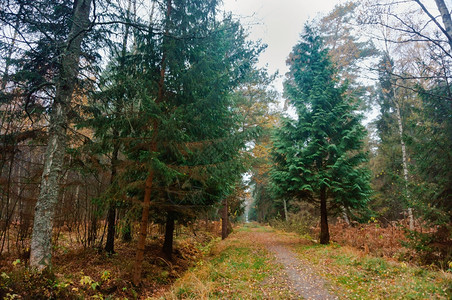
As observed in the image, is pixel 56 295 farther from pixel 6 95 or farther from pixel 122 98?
pixel 6 95

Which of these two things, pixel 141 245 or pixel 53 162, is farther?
pixel 141 245

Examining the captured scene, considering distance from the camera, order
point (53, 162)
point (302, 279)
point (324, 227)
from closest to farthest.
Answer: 1. point (53, 162)
2. point (302, 279)
3. point (324, 227)

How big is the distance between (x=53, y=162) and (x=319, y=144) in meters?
10.0

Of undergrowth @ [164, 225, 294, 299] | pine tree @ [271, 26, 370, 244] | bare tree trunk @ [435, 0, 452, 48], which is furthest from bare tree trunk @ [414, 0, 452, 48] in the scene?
undergrowth @ [164, 225, 294, 299]

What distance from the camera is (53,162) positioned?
5.41 meters

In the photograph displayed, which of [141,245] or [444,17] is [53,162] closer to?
[141,245]

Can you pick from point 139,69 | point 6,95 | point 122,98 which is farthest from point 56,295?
point 139,69

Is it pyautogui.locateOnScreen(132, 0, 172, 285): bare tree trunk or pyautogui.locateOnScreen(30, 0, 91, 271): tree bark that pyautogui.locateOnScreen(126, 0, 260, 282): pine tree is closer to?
pyautogui.locateOnScreen(132, 0, 172, 285): bare tree trunk

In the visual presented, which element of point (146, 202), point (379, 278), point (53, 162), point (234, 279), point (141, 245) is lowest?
point (234, 279)

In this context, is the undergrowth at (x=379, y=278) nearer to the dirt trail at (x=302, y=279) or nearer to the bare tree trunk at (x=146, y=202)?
the dirt trail at (x=302, y=279)

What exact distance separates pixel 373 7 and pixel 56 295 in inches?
392

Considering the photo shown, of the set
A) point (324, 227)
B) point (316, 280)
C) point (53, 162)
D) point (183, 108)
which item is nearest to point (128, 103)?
point (183, 108)

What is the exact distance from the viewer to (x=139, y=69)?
21.8ft

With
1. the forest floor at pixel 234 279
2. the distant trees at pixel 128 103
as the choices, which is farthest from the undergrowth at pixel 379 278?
the distant trees at pixel 128 103
